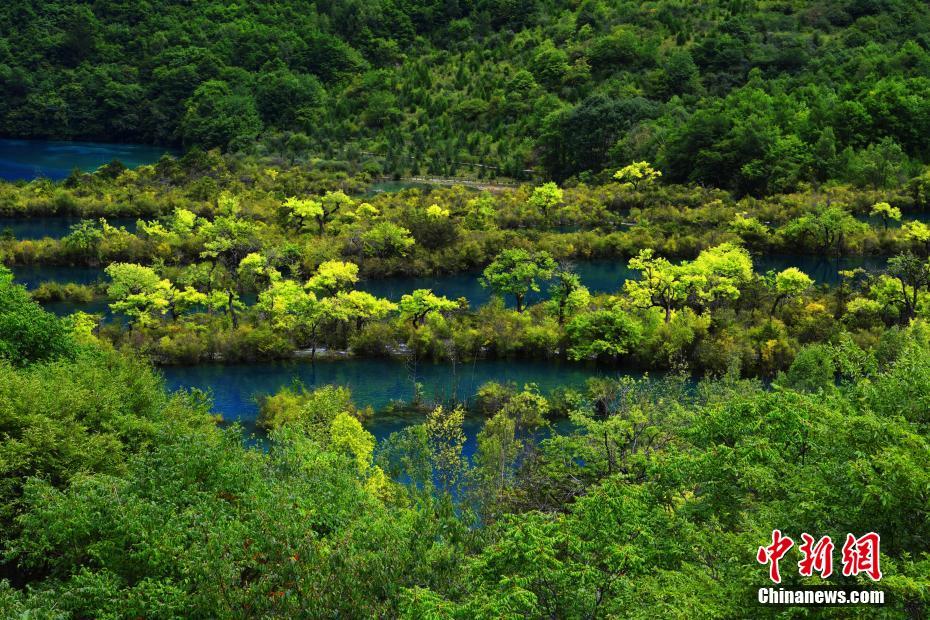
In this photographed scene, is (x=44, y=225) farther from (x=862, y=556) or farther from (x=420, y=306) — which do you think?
(x=862, y=556)

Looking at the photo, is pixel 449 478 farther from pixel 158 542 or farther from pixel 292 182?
pixel 292 182

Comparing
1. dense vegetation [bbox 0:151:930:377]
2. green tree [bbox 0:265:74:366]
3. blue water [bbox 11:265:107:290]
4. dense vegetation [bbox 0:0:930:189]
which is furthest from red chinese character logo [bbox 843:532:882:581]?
dense vegetation [bbox 0:0:930:189]

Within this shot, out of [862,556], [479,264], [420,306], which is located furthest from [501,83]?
[862,556]

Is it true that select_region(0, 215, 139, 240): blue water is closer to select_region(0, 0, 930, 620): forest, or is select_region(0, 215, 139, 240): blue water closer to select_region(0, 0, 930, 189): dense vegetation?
select_region(0, 0, 930, 620): forest

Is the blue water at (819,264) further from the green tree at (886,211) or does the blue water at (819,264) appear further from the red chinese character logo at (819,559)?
the red chinese character logo at (819,559)

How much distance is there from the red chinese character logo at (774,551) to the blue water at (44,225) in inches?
1980

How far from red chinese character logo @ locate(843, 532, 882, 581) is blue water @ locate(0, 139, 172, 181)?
75451mm

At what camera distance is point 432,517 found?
47.1 ft

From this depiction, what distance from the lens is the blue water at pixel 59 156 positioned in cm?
7688

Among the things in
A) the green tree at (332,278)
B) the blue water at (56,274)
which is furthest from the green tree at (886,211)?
the blue water at (56,274)

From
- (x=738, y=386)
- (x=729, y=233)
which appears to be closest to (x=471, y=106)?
(x=729, y=233)

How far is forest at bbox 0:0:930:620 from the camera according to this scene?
1148 cm

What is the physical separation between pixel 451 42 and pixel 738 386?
3256 inches

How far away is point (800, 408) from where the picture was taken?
13477 millimetres
